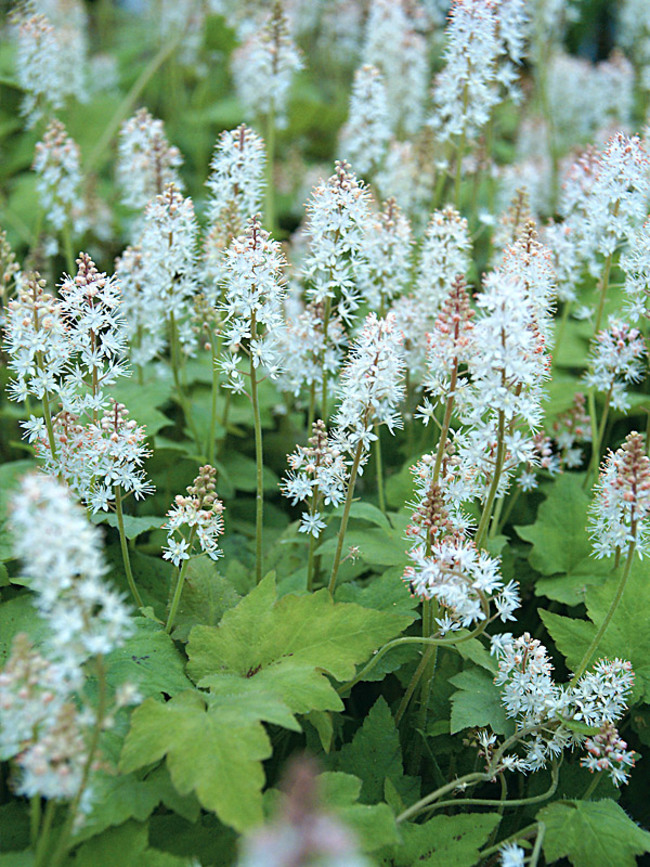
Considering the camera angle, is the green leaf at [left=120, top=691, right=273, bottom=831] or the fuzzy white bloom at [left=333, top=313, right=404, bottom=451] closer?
the green leaf at [left=120, top=691, right=273, bottom=831]

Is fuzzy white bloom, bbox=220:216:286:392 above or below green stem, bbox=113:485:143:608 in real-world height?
above

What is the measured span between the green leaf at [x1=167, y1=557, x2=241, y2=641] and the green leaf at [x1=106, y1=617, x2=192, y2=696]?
179mm

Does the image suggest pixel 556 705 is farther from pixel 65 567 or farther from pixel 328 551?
pixel 65 567

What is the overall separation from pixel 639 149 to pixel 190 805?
2.89 m

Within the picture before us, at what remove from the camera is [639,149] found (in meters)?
3.16

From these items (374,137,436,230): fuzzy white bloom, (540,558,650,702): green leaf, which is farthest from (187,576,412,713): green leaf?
(374,137,436,230): fuzzy white bloom

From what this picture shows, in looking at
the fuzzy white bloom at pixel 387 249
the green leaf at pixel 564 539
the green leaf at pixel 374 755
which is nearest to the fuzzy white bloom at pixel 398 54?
the fuzzy white bloom at pixel 387 249

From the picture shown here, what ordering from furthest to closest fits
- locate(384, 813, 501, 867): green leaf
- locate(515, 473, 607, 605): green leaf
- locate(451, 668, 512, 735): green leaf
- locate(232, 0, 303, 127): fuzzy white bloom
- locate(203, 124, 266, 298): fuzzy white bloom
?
locate(232, 0, 303, 127): fuzzy white bloom < locate(203, 124, 266, 298): fuzzy white bloom < locate(515, 473, 607, 605): green leaf < locate(451, 668, 512, 735): green leaf < locate(384, 813, 501, 867): green leaf

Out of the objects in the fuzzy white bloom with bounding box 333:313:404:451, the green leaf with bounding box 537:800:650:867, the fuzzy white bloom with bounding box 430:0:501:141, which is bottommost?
the green leaf with bounding box 537:800:650:867

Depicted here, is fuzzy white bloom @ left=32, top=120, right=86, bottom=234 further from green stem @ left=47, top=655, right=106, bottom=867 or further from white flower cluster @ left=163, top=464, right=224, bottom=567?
green stem @ left=47, top=655, right=106, bottom=867

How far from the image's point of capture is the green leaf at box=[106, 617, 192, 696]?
2.36 m

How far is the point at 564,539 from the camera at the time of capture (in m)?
3.30

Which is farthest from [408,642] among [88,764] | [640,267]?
[640,267]

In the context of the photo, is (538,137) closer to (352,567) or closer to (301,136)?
(301,136)
